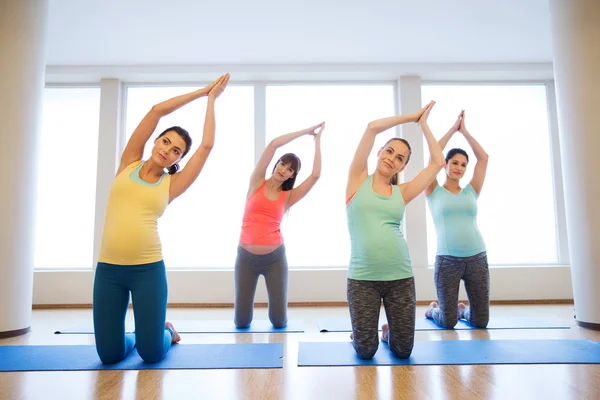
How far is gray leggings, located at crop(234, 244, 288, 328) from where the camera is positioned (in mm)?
3232

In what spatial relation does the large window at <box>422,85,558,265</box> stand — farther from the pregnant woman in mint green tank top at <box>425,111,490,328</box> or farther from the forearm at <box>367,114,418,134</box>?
the forearm at <box>367,114,418,134</box>

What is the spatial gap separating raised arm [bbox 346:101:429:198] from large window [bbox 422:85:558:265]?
2.77m

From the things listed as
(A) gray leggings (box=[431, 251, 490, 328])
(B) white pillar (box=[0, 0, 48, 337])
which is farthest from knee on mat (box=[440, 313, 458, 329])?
(B) white pillar (box=[0, 0, 48, 337])

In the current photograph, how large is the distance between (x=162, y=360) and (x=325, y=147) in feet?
11.3

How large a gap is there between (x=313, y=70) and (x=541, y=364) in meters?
3.81

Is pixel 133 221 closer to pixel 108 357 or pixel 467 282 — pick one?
pixel 108 357

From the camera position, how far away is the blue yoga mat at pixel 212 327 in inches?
125

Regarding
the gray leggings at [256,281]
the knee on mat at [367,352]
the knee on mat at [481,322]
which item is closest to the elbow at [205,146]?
the gray leggings at [256,281]

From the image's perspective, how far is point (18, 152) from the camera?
127 inches

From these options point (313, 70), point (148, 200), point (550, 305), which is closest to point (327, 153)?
point (313, 70)

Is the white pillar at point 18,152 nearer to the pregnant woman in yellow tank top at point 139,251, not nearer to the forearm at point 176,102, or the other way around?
the pregnant woman in yellow tank top at point 139,251

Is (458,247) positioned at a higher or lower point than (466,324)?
higher

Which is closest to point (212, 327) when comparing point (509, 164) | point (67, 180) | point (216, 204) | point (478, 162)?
point (216, 204)

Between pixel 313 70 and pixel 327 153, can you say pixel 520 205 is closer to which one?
pixel 327 153
